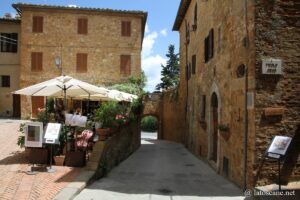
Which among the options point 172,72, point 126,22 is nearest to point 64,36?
point 126,22

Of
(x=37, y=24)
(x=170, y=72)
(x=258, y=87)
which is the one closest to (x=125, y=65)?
(x=37, y=24)

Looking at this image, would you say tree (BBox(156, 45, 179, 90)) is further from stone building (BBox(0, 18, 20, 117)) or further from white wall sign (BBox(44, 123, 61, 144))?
white wall sign (BBox(44, 123, 61, 144))

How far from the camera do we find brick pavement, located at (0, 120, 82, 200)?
7.60m

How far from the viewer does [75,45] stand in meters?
28.8

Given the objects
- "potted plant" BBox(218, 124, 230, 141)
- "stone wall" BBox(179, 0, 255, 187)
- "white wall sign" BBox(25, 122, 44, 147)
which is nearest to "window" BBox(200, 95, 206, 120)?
"stone wall" BBox(179, 0, 255, 187)

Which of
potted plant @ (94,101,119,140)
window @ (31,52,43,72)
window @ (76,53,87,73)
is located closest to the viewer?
potted plant @ (94,101,119,140)

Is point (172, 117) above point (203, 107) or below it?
below

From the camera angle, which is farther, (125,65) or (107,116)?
(125,65)

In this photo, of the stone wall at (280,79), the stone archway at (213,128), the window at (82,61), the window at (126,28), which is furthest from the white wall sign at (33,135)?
the window at (126,28)

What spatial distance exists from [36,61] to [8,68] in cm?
342

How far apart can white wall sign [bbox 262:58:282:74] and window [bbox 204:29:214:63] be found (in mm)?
5091

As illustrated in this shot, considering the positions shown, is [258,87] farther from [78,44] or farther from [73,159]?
[78,44]

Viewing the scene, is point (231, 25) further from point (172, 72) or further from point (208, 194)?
point (172, 72)

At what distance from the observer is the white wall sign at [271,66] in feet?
28.0
